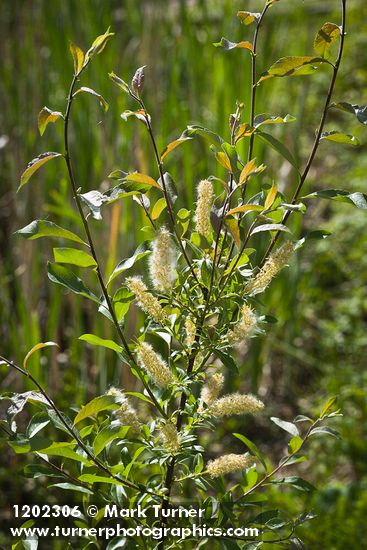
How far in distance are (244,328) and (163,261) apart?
11 cm

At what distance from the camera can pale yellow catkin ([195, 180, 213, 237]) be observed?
831mm

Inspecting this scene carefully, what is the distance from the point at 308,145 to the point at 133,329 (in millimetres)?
2189

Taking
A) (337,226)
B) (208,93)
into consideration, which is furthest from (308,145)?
(208,93)

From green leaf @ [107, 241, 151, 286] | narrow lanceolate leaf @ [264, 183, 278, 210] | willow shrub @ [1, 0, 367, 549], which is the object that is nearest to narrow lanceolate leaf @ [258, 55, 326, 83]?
willow shrub @ [1, 0, 367, 549]

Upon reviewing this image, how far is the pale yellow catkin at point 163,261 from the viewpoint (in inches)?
32.3

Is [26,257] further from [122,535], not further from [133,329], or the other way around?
[122,535]

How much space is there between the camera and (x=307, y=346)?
2.97 meters

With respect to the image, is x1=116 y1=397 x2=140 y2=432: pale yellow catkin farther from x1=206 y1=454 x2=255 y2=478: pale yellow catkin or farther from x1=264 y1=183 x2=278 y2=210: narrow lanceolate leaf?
x1=264 y1=183 x2=278 y2=210: narrow lanceolate leaf

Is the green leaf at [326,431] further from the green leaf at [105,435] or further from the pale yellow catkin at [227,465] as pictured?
the green leaf at [105,435]

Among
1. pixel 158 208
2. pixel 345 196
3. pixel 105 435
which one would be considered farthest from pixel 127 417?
pixel 345 196

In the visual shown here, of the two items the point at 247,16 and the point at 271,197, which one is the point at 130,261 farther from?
the point at 247,16

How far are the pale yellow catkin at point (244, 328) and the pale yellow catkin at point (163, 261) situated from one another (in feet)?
0.27

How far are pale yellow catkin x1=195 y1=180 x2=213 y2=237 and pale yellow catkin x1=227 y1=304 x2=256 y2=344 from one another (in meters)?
0.10

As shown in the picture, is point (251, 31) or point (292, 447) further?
point (251, 31)
